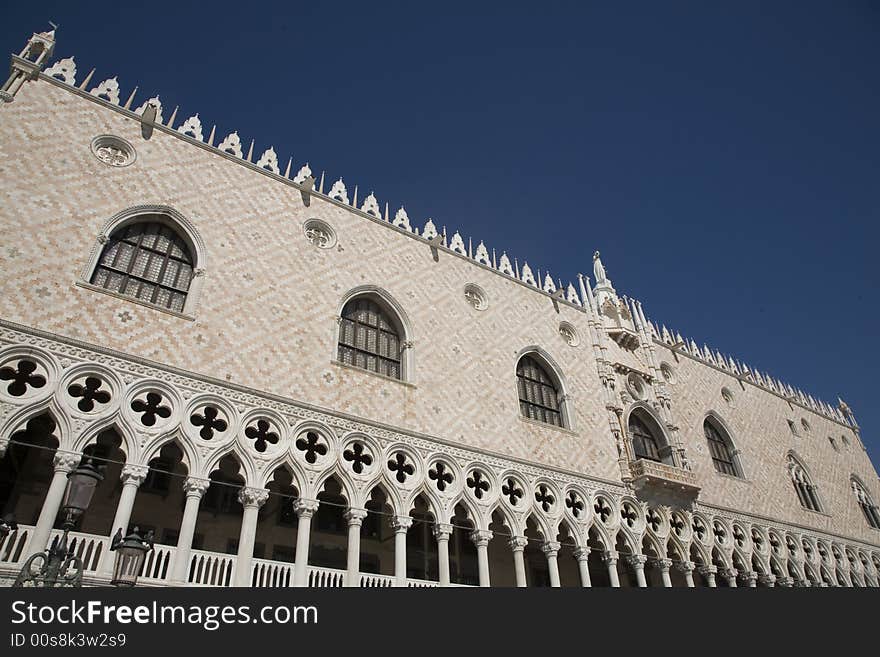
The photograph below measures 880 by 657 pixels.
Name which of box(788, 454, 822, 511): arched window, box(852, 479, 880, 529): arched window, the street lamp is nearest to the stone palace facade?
the street lamp

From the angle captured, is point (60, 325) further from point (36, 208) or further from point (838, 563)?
point (838, 563)

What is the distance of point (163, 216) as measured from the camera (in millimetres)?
10609

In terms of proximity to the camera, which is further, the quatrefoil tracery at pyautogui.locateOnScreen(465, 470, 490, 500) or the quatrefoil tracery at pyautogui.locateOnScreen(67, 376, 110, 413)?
the quatrefoil tracery at pyautogui.locateOnScreen(465, 470, 490, 500)

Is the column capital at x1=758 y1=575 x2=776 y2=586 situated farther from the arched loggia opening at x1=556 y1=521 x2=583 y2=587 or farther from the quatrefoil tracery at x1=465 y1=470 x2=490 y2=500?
the quatrefoil tracery at x1=465 y1=470 x2=490 y2=500

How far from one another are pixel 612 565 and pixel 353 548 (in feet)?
20.1

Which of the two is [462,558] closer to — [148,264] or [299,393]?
[299,393]

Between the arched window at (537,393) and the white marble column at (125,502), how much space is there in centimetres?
830

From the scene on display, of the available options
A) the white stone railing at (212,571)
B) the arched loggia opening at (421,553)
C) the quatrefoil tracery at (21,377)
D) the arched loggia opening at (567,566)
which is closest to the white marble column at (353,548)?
the white stone railing at (212,571)

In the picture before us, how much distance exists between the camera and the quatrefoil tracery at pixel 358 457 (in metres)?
10.3

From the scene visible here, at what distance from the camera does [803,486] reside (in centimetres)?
1989

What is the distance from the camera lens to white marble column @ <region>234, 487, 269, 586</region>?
8.37m

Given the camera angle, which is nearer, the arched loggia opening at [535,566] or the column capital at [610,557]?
the column capital at [610,557]

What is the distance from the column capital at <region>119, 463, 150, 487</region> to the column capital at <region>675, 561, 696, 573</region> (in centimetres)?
1194

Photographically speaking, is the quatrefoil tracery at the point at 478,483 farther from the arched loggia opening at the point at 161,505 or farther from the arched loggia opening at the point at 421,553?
the arched loggia opening at the point at 161,505
